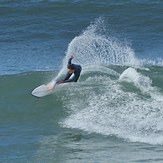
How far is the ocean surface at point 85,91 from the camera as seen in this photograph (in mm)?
13398

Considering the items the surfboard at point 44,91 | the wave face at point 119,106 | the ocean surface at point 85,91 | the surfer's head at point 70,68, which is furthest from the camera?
the surfboard at point 44,91

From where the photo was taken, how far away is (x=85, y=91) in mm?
17547

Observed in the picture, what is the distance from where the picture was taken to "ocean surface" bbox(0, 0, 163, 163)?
13.4m

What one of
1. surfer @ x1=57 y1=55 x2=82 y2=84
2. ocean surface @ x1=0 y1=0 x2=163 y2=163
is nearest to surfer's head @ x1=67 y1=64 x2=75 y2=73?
surfer @ x1=57 y1=55 x2=82 y2=84

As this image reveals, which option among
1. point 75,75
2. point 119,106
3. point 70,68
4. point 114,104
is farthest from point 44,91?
point 119,106

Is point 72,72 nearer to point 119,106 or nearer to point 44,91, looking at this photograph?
point 44,91

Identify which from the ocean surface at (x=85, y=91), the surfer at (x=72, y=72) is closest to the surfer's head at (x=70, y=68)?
the surfer at (x=72, y=72)

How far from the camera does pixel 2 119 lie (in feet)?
53.4

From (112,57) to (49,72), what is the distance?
3.22 meters

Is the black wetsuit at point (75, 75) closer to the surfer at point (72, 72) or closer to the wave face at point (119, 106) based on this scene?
the surfer at point (72, 72)

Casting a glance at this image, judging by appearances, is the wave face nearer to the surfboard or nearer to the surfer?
the surfer

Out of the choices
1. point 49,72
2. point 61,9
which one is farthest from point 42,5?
point 49,72

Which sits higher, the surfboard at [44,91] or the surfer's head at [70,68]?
the surfer's head at [70,68]

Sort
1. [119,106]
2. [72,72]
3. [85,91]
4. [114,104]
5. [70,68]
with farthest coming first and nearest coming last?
[85,91]
[72,72]
[70,68]
[114,104]
[119,106]
